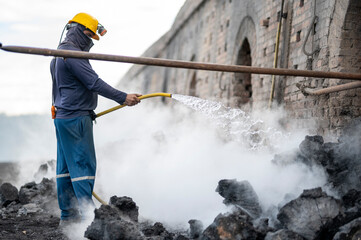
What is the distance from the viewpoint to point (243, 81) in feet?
37.6

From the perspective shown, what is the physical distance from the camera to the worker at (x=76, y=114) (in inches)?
197

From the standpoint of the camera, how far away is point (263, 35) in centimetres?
923

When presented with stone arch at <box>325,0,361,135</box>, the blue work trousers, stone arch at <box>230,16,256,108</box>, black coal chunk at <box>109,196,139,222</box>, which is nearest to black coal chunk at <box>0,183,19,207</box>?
the blue work trousers

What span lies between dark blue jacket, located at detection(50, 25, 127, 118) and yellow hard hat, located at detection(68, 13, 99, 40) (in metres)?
0.05

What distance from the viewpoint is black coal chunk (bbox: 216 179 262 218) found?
14.4 feet

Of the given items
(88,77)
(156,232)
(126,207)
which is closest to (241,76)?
(88,77)

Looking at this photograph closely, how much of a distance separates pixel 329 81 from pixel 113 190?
3353 millimetres

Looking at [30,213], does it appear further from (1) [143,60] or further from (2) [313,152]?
(2) [313,152]

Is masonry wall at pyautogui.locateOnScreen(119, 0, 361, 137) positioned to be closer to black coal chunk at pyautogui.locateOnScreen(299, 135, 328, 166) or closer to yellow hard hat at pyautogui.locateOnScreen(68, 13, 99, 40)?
black coal chunk at pyautogui.locateOnScreen(299, 135, 328, 166)

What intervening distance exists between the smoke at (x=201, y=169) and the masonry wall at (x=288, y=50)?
1.74ft

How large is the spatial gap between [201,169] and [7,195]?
9.16ft

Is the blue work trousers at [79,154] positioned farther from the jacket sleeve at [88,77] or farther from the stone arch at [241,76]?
the stone arch at [241,76]

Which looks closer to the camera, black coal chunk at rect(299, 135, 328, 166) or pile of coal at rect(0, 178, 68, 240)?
black coal chunk at rect(299, 135, 328, 166)

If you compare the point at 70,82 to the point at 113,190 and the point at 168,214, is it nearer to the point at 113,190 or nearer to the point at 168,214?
A: the point at 168,214
